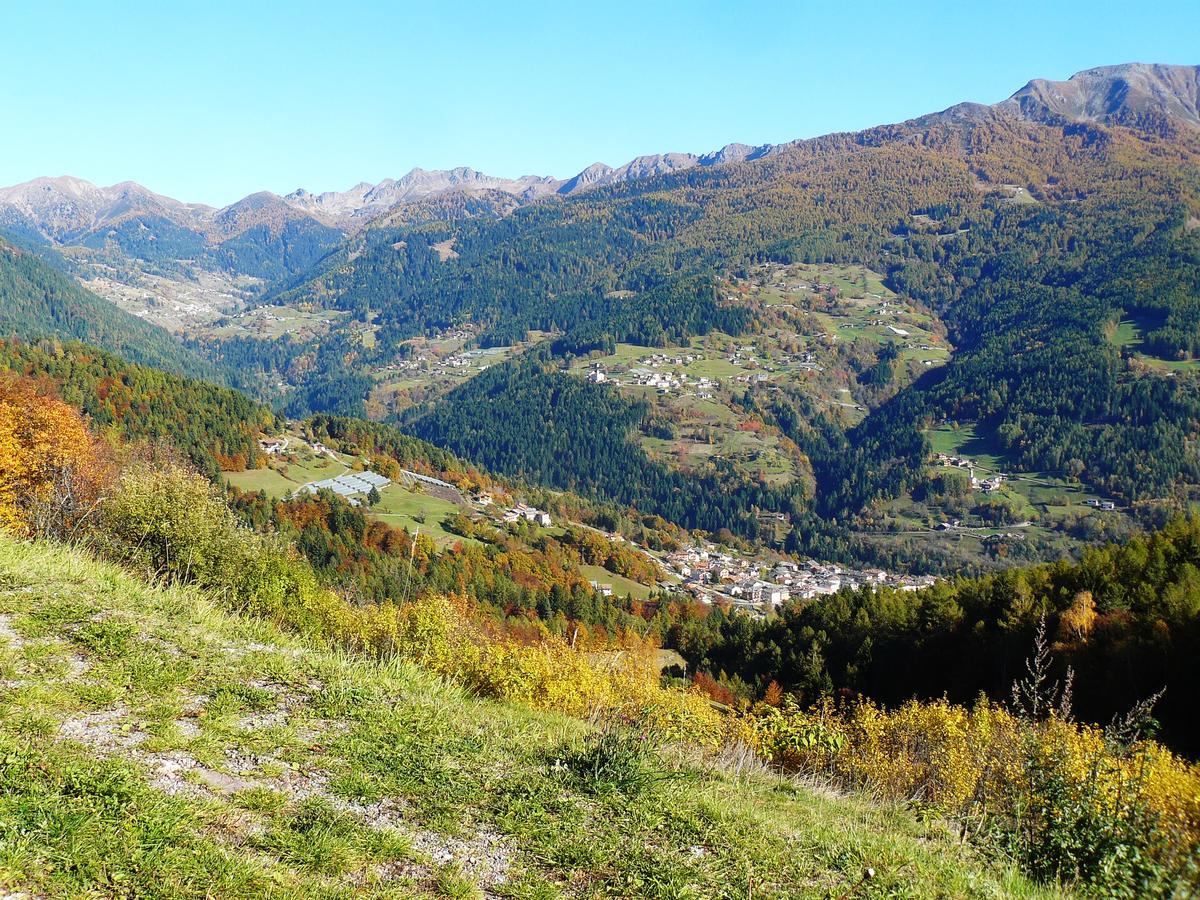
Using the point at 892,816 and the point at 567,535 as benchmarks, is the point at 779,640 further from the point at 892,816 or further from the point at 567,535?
the point at 892,816

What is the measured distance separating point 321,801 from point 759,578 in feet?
499

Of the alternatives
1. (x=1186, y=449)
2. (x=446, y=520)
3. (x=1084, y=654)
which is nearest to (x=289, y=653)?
(x=1084, y=654)

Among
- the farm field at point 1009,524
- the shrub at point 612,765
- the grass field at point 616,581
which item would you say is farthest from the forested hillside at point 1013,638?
the farm field at point 1009,524

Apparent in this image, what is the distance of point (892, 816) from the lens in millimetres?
7816

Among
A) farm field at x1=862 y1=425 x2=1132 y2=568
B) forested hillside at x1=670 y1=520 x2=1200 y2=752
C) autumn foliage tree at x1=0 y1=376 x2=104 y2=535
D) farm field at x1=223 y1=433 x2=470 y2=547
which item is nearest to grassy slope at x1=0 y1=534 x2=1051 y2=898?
autumn foliage tree at x1=0 y1=376 x2=104 y2=535

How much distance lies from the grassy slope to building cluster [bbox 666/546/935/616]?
116555mm

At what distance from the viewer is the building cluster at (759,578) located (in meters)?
132

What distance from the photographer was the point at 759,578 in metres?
151

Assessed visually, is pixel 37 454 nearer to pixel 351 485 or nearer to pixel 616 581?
pixel 351 485

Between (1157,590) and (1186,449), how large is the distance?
613 feet

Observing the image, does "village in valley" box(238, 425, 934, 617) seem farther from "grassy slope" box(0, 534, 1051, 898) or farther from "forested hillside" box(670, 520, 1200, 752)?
"grassy slope" box(0, 534, 1051, 898)

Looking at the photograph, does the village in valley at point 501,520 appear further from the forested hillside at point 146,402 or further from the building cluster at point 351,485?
the forested hillside at point 146,402

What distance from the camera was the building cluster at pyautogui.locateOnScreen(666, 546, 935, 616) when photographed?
Answer: 433 feet

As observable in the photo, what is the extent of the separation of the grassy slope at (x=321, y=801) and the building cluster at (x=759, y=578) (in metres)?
117
